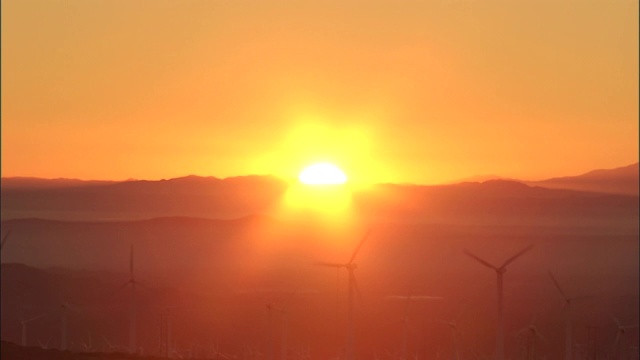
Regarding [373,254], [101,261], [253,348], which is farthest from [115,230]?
[253,348]

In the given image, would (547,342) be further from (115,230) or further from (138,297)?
(115,230)

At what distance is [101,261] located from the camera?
537ft

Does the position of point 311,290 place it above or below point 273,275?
below

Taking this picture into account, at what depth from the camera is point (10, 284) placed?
129 m

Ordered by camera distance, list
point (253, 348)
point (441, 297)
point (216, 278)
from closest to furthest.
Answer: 1. point (253, 348)
2. point (441, 297)
3. point (216, 278)

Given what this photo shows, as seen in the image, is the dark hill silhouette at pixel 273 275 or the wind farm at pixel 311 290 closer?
the wind farm at pixel 311 290

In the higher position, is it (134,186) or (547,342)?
(134,186)

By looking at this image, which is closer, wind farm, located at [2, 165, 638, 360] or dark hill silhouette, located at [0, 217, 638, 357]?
wind farm, located at [2, 165, 638, 360]

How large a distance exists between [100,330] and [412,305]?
2750 centimetres

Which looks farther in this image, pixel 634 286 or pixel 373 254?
pixel 373 254

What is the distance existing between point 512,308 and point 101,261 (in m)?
60.1

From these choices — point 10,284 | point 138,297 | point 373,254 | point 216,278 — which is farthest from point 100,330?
point 373,254

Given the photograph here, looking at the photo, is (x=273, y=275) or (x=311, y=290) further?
(x=273, y=275)

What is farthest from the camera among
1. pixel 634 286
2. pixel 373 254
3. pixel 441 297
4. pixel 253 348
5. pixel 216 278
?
pixel 373 254
